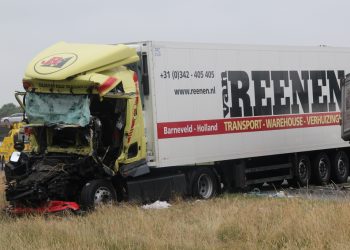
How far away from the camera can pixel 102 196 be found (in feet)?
43.8

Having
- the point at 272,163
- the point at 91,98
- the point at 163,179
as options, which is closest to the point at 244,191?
the point at 272,163

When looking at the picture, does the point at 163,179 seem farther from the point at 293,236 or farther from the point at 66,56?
the point at 293,236

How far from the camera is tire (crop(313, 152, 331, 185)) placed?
19.8 metres

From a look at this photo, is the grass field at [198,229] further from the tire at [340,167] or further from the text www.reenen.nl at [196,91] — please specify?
the tire at [340,167]

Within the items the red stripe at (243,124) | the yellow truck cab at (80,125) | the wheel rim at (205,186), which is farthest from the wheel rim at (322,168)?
the yellow truck cab at (80,125)

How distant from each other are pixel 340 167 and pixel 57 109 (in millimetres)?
10195

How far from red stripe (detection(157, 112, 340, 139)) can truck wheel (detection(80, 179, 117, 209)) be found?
1876mm

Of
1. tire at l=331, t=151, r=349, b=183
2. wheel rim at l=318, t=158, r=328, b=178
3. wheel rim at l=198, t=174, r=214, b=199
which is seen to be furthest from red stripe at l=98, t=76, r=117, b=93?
tire at l=331, t=151, r=349, b=183

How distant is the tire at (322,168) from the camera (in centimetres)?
1977

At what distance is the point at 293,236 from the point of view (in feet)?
29.8

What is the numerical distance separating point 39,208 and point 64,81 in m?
2.44

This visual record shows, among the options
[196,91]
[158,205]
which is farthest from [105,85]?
[196,91]

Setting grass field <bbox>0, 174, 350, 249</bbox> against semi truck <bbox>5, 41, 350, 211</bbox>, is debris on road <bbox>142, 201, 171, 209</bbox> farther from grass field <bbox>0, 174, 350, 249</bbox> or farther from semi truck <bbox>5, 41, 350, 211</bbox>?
grass field <bbox>0, 174, 350, 249</bbox>

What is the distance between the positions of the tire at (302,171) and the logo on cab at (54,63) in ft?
26.4
